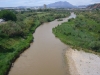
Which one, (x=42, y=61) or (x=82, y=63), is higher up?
(x=82, y=63)

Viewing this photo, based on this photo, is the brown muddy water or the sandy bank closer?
the sandy bank

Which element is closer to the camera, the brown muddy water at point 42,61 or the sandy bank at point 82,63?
the sandy bank at point 82,63

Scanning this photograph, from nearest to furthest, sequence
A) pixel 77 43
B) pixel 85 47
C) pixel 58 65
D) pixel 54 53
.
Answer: pixel 58 65 < pixel 54 53 < pixel 85 47 < pixel 77 43

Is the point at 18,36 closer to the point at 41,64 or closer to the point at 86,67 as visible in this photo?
the point at 41,64

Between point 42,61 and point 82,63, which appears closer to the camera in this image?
point 82,63

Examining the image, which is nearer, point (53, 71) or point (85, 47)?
point (53, 71)

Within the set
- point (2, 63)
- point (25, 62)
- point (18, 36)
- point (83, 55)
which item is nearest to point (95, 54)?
point (83, 55)

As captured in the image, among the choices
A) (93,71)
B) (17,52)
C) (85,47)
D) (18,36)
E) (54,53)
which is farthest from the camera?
(18,36)

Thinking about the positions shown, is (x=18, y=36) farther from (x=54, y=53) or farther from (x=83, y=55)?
(x=83, y=55)
